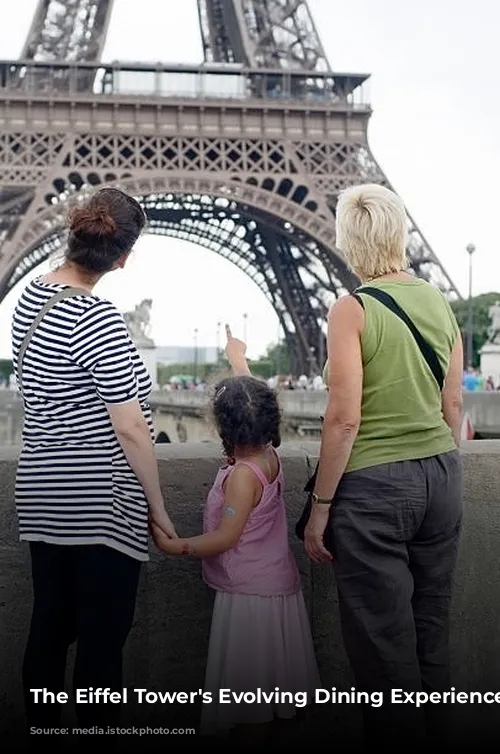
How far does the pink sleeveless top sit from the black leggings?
0.31 meters

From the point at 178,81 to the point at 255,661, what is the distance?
3508 centimetres

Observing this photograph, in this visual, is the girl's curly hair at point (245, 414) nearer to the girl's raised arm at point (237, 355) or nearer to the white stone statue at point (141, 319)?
the girl's raised arm at point (237, 355)

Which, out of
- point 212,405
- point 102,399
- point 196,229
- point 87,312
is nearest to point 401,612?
point 212,405

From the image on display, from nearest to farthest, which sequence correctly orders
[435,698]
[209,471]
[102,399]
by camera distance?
[102,399], [435,698], [209,471]

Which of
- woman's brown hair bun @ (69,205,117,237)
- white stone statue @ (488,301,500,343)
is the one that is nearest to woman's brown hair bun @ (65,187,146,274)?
woman's brown hair bun @ (69,205,117,237)

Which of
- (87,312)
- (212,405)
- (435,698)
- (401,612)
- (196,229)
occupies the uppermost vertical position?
(196,229)

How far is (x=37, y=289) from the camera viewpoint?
310 centimetres

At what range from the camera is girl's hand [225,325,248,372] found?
3.54 meters

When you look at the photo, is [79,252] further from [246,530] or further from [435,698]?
[435,698]

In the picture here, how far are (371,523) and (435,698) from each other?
1.96 ft

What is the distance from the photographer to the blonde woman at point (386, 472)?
9.81 feet

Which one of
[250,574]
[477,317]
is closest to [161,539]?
[250,574]

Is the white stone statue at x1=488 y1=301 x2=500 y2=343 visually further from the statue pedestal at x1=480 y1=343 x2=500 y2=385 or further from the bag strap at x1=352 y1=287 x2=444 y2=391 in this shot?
the bag strap at x1=352 y1=287 x2=444 y2=391

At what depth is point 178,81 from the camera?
36.4 m
